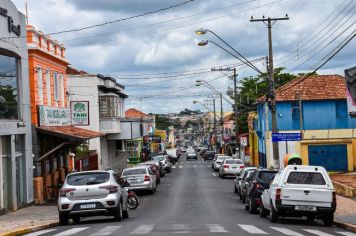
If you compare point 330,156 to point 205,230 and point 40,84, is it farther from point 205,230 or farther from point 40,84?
point 205,230

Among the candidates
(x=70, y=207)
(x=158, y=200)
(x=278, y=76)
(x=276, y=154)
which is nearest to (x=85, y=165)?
(x=158, y=200)

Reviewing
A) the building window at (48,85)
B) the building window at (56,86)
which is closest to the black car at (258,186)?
the building window at (48,85)

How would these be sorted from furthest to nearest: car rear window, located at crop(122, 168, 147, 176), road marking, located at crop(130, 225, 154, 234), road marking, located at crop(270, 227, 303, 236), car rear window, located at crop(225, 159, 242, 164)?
1. car rear window, located at crop(225, 159, 242, 164)
2. car rear window, located at crop(122, 168, 147, 176)
3. road marking, located at crop(130, 225, 154, 234)
4. road marking, located at crop(270, 227, 303, 236)

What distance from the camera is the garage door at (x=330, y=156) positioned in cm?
4666

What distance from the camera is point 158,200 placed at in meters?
32.4

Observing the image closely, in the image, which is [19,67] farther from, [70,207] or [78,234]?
[78,234]

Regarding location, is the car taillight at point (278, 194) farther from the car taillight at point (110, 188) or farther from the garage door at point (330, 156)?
the garage door at point (330, 156)

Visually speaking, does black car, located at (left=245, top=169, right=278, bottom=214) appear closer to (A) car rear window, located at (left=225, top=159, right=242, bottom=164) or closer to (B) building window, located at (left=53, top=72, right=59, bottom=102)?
(B) building window, located at (left=53, top=72, right=59, bottom=102)

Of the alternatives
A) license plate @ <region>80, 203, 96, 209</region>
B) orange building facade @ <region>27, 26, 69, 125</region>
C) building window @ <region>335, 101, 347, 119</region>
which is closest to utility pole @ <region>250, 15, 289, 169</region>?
orange building facade @ <region>27, 26, 69, 125</region>

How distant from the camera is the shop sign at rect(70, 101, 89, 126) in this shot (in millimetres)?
36350

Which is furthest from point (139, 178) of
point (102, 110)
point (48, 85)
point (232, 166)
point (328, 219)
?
point (102, 110)

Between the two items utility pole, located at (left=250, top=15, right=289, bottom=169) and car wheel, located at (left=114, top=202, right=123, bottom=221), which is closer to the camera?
car wheel, located at (left=114, top=202, right=123, bottom=221)

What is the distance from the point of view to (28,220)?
22.1m

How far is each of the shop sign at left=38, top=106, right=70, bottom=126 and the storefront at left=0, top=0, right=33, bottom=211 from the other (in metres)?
1.83
